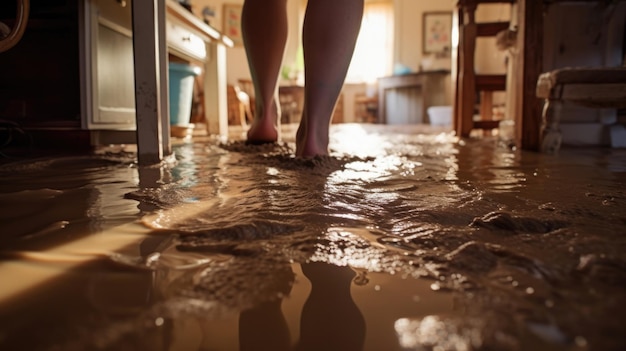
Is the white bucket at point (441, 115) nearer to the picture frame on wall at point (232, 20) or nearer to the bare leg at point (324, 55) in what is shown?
the picture frame on wall at point (232, 20)

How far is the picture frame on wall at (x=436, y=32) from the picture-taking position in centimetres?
721

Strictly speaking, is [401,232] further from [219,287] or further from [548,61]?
[548,61]

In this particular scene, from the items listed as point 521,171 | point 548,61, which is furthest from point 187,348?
point 548,61

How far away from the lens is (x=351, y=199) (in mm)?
746

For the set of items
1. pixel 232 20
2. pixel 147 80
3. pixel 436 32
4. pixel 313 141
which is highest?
pixel 232 20

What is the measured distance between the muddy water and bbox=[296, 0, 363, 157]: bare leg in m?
0.39

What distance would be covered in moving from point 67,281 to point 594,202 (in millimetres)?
729

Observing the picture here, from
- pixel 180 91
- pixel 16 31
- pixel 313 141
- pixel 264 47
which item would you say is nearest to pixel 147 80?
pixel 16 31

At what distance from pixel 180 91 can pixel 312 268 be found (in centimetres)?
267

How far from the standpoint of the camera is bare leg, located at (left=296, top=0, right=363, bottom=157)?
1164mm

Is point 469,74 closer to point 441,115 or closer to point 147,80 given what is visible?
point 147,80

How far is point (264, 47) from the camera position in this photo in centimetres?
174

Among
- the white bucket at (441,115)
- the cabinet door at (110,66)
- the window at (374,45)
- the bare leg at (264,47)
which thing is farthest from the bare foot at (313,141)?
the window at (374,45)

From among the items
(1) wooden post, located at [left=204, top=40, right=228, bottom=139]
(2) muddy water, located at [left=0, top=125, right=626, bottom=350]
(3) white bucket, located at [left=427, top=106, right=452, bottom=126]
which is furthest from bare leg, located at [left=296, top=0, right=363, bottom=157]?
(3) white bucket, located at [left=427, top=106, right=452, bottom=126]
